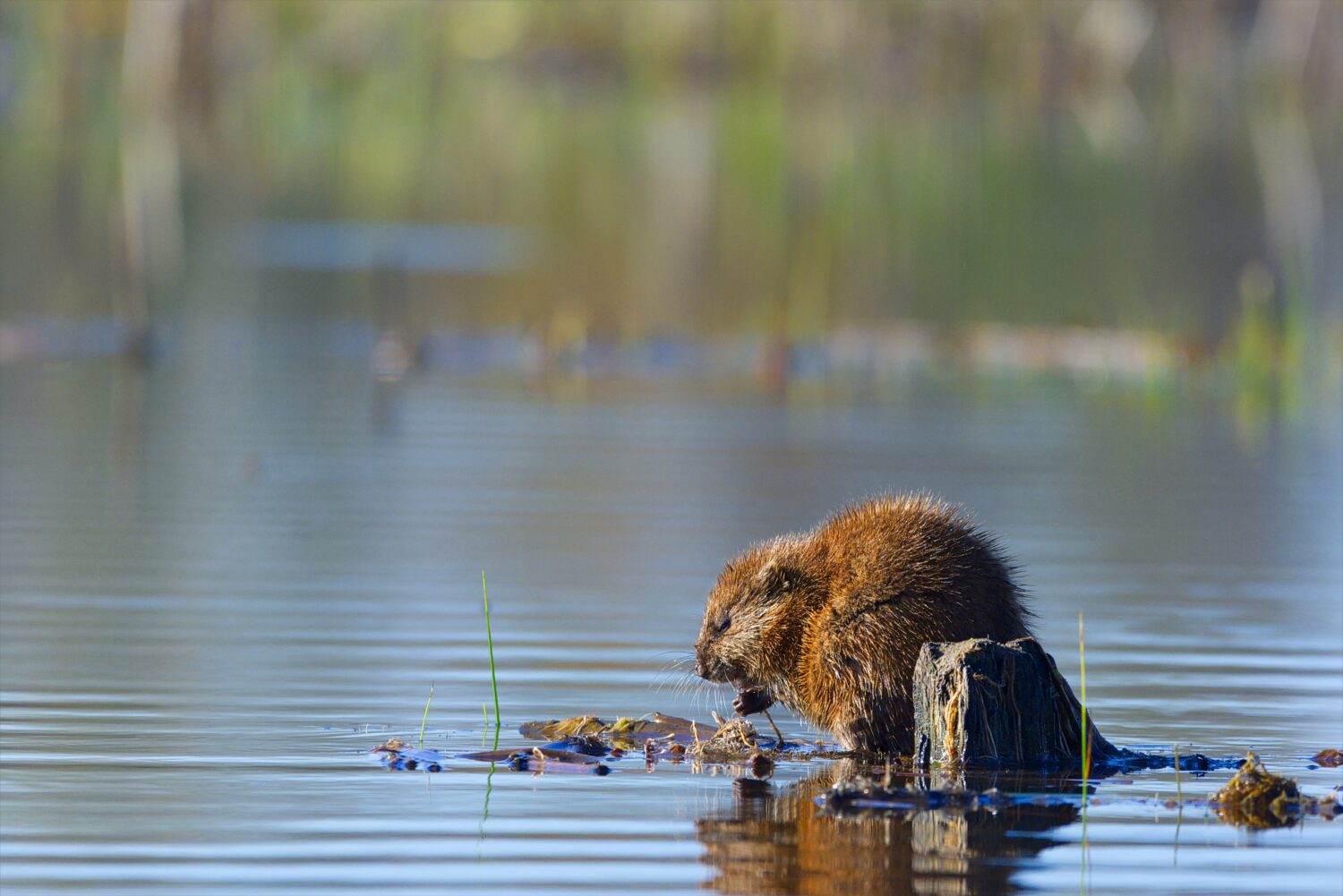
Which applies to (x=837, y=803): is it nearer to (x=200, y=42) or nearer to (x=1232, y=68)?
(x=200, y=42)

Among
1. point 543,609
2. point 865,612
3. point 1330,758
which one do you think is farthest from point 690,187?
point 1330,758

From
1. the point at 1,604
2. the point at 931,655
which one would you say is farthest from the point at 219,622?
the point at 931,655

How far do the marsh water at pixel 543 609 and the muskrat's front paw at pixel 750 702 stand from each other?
1.48 feet

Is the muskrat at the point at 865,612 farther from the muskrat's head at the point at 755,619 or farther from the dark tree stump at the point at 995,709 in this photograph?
the dark tree stump at the point at 995,709

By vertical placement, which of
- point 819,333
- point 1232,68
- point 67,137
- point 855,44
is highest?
point 1232,68

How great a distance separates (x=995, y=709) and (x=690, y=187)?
83.2 ft

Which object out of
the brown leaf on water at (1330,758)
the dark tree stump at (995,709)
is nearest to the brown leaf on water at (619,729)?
the dark tree stump at (995,709)

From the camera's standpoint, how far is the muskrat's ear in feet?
23.0

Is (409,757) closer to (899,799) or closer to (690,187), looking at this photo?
(899,799)

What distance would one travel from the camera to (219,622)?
344 inches

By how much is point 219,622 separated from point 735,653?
251 centimetres

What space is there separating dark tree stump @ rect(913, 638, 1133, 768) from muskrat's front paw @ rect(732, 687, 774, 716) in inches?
28.3

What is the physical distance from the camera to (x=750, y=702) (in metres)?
7.02

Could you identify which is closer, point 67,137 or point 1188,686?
point 1188,686
